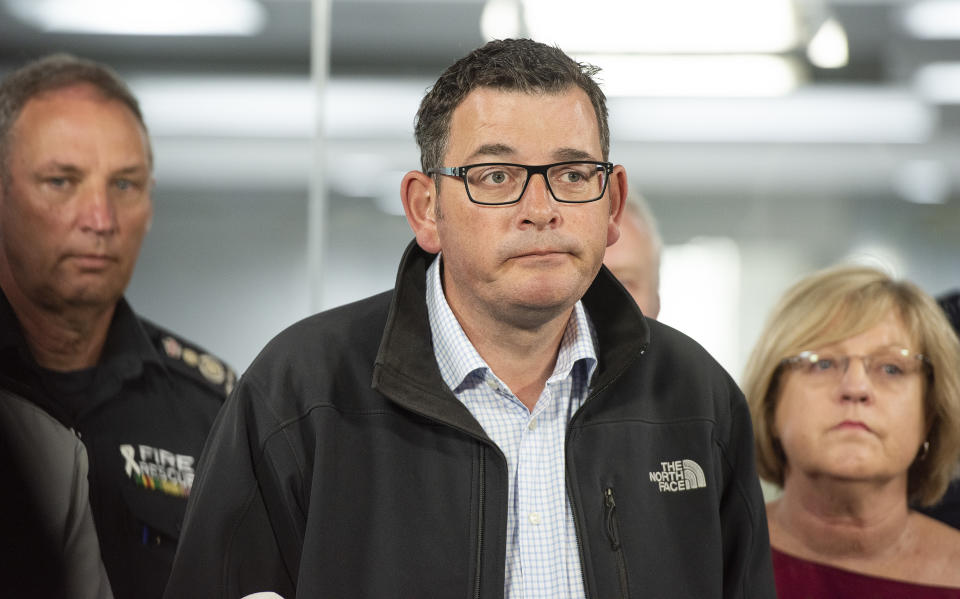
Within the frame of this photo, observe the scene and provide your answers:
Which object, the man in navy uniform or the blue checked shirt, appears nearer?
the blue checked shirt

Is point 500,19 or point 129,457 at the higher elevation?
point 500,19

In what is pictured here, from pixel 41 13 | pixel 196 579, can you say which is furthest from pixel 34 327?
pixel 41 13

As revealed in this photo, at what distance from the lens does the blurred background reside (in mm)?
3562

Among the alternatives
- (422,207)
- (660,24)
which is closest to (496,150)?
(422,207)

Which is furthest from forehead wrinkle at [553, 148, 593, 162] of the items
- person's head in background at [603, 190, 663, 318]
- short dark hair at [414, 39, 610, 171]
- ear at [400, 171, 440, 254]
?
person's head in background at [603, 190, 663, 318]

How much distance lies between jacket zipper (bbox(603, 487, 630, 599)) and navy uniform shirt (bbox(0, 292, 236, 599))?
97 cm

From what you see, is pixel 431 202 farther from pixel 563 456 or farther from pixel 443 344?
pixel 563 456

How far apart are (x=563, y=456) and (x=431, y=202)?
0.48 m

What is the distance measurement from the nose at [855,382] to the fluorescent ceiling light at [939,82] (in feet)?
6.16

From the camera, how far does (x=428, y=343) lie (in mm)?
1765

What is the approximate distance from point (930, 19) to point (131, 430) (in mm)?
3083

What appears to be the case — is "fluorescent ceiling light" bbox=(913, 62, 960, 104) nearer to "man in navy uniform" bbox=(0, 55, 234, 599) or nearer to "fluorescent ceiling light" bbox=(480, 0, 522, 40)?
"fluorescent ceiling light" bbox=(480, 0, 522, 40)

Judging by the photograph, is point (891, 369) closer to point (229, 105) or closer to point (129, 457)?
point (129, 457)

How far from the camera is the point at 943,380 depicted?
8.07ft
